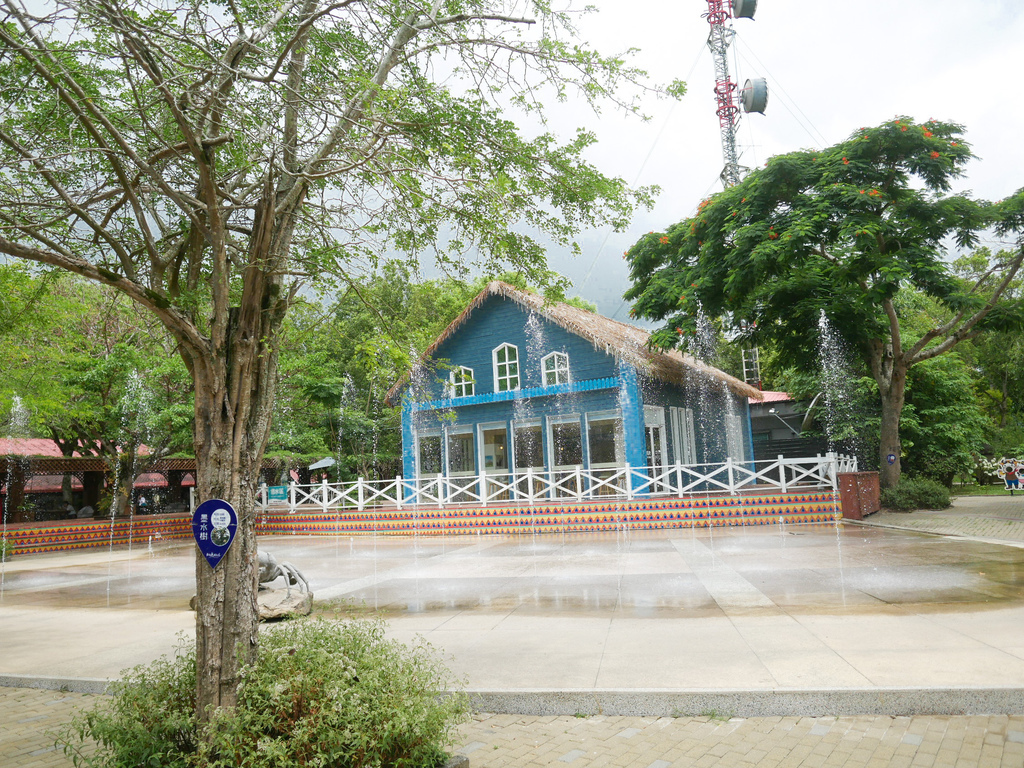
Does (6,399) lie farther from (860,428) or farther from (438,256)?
(860,428)

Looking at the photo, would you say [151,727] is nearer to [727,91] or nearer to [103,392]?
[103,392]

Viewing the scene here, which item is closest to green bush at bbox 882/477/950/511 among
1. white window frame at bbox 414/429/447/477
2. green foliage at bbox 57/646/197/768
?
white window frame at bbox 414/429/447/477

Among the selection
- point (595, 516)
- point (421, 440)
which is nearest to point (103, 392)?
point (421, 440)

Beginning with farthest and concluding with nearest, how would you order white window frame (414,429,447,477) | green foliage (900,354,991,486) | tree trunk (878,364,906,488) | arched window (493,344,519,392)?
white window frame (414,429,447,477) → arched window (493,344,519,392) → green foliage (900,354,991,486) → tree trunk (878,364,906,488)

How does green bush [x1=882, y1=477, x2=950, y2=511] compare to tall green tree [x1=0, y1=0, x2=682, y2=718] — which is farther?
green bush [x1=882, y1=477, x2=950, y2=511]

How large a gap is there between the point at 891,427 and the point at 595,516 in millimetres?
7821

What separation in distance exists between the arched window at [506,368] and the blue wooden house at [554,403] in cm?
3

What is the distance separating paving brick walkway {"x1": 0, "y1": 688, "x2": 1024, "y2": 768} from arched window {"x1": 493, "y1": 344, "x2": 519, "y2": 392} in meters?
17.2

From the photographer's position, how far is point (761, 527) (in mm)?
15656

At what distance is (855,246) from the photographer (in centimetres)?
1551

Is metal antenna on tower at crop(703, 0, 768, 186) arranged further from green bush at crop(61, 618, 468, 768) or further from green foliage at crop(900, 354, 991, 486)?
green bush at crop(61, 618, 468, 768)

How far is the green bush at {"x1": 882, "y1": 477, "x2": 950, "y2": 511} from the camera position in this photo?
677 inches

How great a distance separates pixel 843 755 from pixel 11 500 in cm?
2510

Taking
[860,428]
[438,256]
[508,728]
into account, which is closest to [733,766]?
[508,728]
